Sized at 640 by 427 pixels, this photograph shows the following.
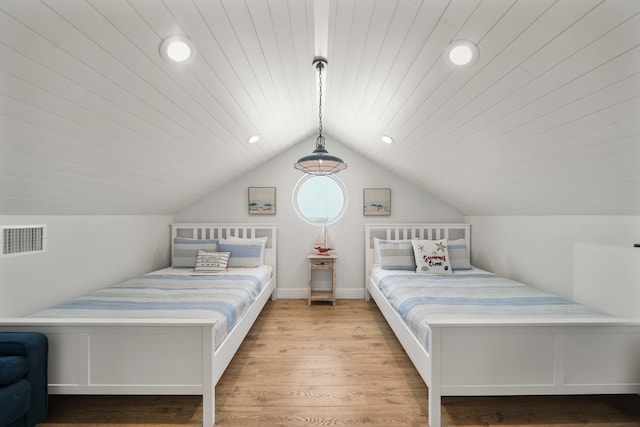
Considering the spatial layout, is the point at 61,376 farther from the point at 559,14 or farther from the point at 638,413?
the point at 638,413

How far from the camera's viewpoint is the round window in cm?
457

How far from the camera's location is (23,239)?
2.21 meters

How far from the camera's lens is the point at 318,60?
2.24m

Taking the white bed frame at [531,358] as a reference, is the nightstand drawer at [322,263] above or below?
above

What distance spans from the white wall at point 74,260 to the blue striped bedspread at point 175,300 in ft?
0.62

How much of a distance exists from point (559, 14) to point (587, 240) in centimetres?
202

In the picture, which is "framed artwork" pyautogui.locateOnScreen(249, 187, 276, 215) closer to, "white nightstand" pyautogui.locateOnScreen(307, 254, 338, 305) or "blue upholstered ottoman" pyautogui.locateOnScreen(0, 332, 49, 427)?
"white nightstand" pyautogui.locateOnScreen(307, 254, 338, 305)

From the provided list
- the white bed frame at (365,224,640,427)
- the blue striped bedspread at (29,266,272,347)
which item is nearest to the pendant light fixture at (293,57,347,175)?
the blue striped bedspread at (29,266,272,347)

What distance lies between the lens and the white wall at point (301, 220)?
14.7ft

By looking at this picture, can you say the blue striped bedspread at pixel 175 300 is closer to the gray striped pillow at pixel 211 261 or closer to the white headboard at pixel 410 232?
the gray striped pillow at pixel 211 261

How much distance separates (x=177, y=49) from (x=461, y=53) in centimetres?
140

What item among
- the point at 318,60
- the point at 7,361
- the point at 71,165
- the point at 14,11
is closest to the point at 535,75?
the point at 318,60

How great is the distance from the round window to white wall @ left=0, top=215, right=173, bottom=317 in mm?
1953

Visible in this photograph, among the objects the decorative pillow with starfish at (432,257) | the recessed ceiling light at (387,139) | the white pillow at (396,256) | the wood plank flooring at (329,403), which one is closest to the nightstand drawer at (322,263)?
the white pillow at (396,256)
